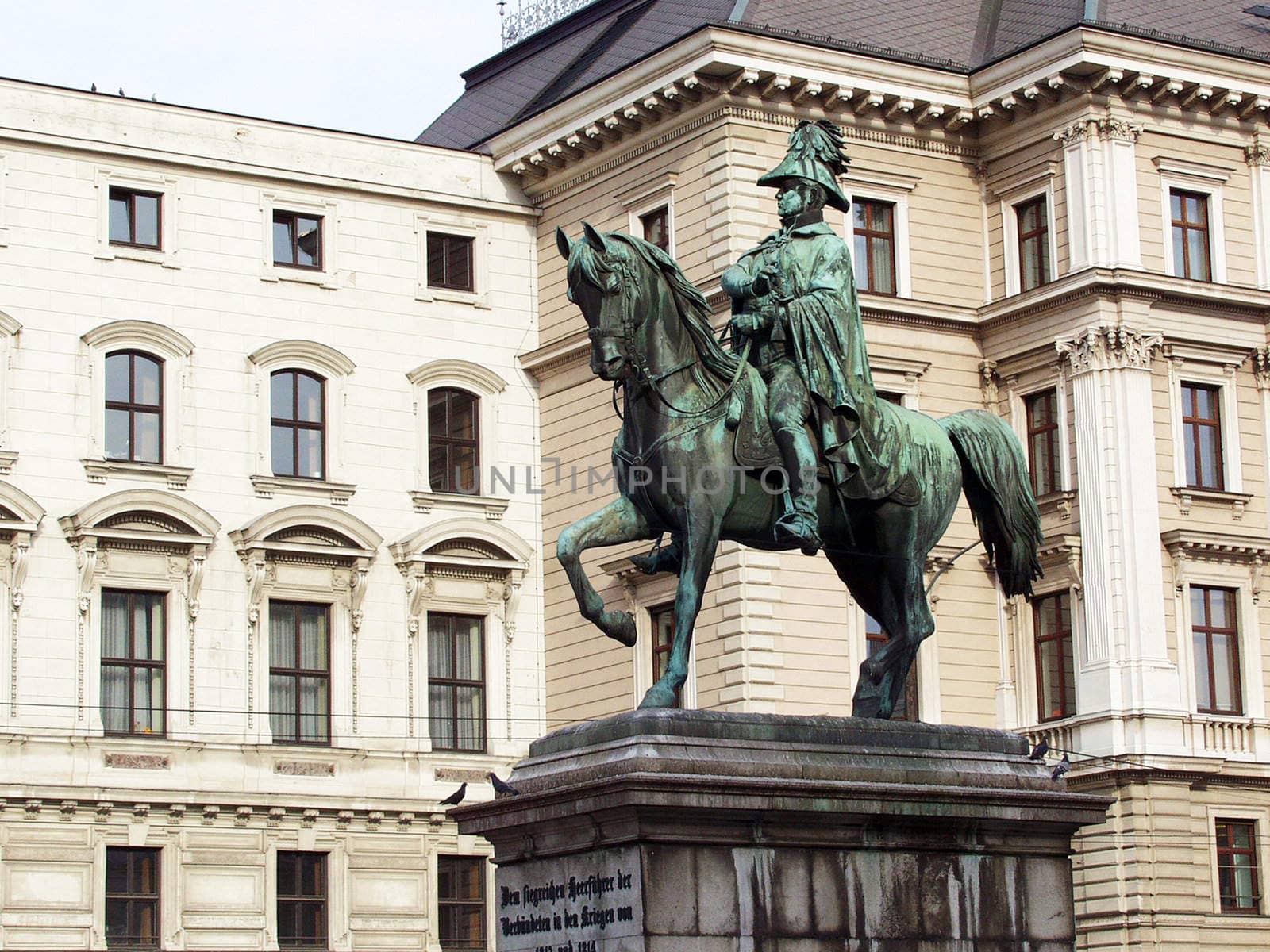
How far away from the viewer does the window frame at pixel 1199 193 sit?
151ft

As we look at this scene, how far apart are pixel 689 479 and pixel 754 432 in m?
0.63

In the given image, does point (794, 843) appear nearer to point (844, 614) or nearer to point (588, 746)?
point (588, 746)

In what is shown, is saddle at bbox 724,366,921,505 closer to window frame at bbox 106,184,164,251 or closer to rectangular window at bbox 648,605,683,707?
rectangular window at bbox 648,605,683,707

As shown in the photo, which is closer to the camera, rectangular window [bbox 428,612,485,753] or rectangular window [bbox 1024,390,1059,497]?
rectangular window [bbox 1024,390,1059,497]

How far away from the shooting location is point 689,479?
57.0 ft

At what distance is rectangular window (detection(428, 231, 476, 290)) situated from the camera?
160ft

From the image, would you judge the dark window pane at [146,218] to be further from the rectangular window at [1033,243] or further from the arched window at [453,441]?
the rectangular window at [1033,243]

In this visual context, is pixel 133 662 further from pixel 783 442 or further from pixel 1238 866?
pixel 783 442

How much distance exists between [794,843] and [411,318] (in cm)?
3216

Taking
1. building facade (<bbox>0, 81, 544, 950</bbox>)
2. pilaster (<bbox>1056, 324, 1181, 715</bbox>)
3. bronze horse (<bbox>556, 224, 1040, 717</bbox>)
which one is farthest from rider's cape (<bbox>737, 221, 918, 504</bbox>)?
building facade (<bbox>0, 81, 544, 950</bbox>)

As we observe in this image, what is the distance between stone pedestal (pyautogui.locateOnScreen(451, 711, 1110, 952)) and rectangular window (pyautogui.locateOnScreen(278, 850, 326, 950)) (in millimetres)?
27133

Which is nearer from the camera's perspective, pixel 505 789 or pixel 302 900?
pixel 505 789

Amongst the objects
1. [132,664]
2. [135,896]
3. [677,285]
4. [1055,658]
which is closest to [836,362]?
[677,285]

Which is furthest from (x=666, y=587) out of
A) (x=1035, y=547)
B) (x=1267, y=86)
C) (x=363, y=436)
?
(x=1035, y=547)
